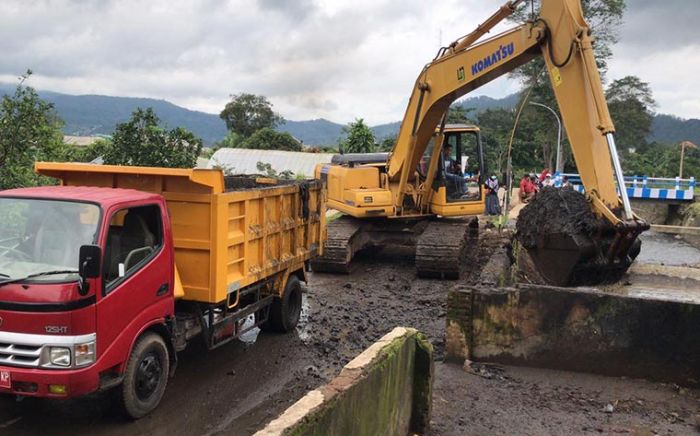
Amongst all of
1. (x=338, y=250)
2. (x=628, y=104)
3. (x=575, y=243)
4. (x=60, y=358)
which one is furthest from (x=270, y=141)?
(x=60, y=358)

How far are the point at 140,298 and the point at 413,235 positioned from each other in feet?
25.3

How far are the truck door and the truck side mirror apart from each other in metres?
0.27

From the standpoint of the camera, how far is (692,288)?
24.2ft

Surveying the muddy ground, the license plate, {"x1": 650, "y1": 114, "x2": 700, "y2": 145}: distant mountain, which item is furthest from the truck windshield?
{"x1": 650, "y1": 114, "x2": 700, "y2": 145}: distant mountain

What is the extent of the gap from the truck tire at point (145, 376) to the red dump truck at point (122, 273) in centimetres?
1

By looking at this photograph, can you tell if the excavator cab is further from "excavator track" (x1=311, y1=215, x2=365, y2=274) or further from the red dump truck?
the red dump truck

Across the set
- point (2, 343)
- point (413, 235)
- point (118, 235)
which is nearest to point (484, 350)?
point (118, 235)

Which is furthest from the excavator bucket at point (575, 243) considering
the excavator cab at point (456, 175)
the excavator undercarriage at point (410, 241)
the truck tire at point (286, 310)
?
the excavator cab at point (456, 175)

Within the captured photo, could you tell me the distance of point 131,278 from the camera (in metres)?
4.88

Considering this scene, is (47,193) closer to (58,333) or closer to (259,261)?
(58,333)

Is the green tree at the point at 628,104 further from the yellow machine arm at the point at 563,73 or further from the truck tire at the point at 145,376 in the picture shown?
the truck tire at the point at 145,376

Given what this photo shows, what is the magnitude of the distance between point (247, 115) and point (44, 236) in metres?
65.3

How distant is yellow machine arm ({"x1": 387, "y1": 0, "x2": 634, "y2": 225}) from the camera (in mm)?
6793

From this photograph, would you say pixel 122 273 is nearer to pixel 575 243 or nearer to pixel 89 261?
pixel 89 261
